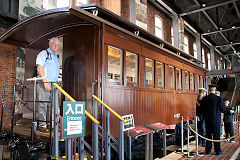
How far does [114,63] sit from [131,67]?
0.72 m

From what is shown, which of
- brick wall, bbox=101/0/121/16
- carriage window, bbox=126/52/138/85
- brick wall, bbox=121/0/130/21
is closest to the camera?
carriage window, bbox=126/52/138/85

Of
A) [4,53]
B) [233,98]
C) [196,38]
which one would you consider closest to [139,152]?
[4,53]

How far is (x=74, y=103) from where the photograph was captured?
9.53 feet

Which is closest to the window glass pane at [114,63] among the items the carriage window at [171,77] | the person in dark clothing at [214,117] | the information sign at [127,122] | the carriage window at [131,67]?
the carriage window at [131,67]

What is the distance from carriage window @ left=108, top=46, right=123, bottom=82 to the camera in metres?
4.77

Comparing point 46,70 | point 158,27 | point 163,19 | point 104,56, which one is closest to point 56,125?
point 46,70

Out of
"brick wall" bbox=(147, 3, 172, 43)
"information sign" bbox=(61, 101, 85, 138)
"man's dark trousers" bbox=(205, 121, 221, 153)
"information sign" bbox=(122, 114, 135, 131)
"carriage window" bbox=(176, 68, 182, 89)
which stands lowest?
"man's dark trousers" bbox=(205, 121, 221, 153)

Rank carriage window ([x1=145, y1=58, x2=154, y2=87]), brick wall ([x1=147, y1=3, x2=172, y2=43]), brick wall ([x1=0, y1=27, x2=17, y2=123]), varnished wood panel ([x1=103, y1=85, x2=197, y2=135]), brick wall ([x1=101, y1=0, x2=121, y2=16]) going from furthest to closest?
1. brick wall ([x1=147, y1=3, x2=172, y2=43])
2. brick wall ([x1=101, y1=0, x2=121, y2=16])
3. brick wall ([x1=0, y1=27, x2=17, y2=123])
4. carriage window ([x1=145, y1=58, x2=154, y2=87])
5. varnished wood panel ([x1=103, y1=85, x2=197, y2=135])

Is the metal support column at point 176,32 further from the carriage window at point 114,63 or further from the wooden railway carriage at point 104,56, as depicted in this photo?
the carriage window at point 114,63

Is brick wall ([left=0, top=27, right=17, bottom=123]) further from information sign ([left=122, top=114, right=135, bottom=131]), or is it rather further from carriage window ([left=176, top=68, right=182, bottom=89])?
carriage window ([left=176, top=68, right=182, bottom=89])

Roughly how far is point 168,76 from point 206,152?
2980 mm

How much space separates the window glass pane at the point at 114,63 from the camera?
188 inches

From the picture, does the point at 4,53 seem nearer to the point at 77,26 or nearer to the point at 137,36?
the point at 77,26

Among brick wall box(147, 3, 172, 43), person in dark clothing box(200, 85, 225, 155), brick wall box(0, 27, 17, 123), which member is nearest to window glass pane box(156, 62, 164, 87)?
person in dark clothing box(200, 85, 225, 155)
